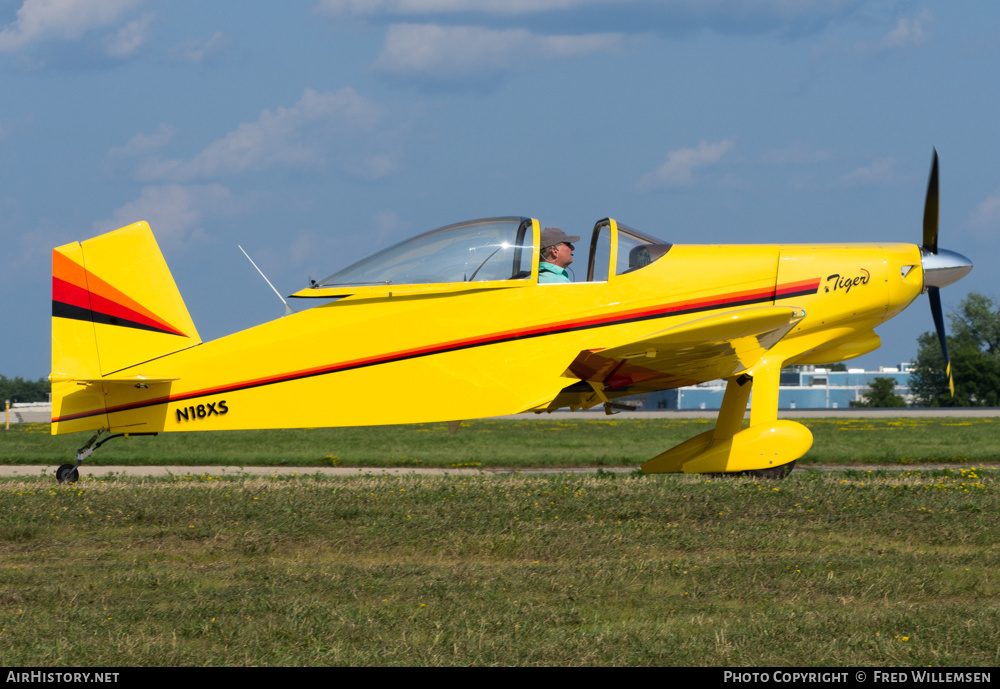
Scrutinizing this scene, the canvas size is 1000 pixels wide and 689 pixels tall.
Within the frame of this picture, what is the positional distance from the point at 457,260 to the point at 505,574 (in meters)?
3.95

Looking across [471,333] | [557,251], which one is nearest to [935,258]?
[557,251]

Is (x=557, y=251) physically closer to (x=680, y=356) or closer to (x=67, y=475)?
(x=680, y=356)

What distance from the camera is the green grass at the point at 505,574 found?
4391 millimetres

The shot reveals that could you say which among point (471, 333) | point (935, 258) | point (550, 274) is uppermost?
point (935, 258)

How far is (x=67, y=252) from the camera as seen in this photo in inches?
389

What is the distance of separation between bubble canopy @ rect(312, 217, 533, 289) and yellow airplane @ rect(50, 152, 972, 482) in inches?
0.6

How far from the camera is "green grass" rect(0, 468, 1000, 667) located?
439 centimetres

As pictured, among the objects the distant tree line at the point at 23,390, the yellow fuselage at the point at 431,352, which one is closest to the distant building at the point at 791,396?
the distant tree line at the point at 23,390

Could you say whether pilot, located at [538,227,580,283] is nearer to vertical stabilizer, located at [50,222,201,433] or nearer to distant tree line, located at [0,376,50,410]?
vertical stabilizer, located at [50,222,201,433]

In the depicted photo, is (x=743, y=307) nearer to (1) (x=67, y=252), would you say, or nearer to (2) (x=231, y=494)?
(2) (x=231, y=494)

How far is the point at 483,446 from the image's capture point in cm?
1838

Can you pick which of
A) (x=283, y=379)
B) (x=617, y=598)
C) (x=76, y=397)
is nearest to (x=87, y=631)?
(x=617, y=598)
